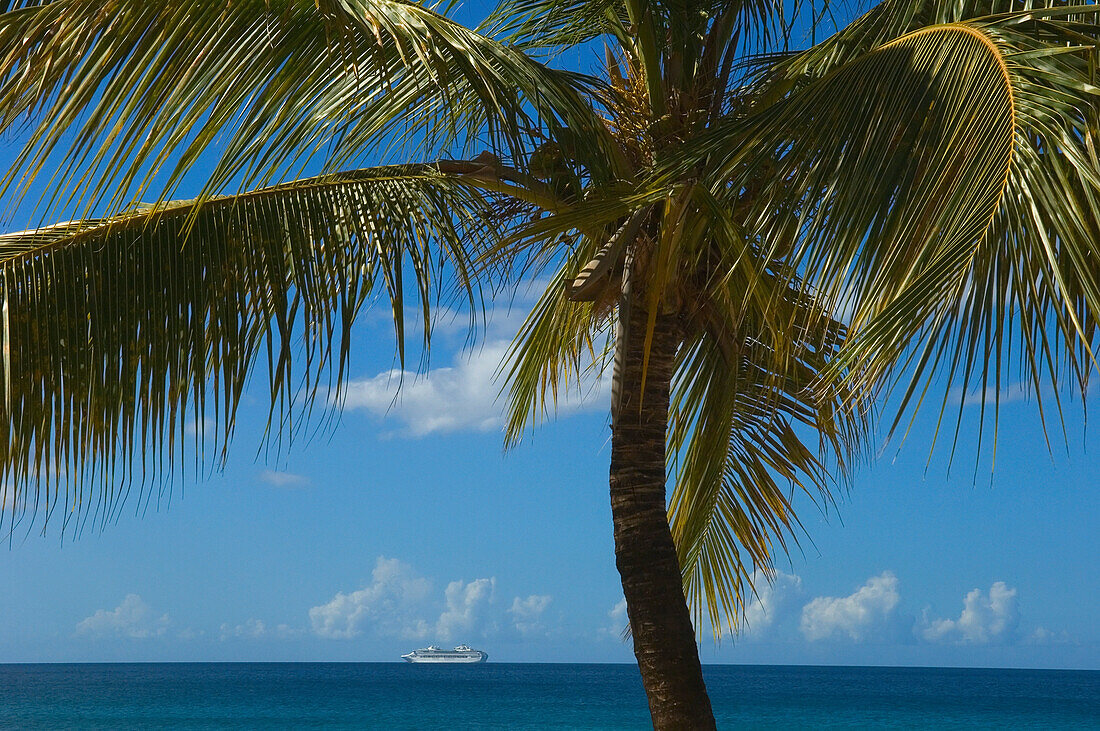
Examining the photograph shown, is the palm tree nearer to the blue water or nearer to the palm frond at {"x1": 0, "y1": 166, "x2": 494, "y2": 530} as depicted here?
the palm frond at {"x1": 0, "y1": 166, "x2": 494, "y2": 530}

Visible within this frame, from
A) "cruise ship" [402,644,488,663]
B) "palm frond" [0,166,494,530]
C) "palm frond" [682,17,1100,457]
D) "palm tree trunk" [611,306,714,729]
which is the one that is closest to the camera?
"palm frond" [682,17,1100,457]

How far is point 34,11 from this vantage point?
2.67m

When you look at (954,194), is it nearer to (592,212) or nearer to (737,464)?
(592,212)

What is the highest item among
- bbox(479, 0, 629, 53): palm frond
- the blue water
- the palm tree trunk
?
bbox(479, 0, 629, 53): palm frond

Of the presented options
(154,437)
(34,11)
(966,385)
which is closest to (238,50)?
(34,11)

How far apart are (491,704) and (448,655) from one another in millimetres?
46213

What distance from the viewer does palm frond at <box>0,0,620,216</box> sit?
268 cm

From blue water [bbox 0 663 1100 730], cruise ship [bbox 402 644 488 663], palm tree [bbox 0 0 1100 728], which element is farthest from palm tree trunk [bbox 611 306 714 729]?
cruise ship [bbox 402 644 488 663]

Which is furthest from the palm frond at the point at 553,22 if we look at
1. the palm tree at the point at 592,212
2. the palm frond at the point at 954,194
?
the palm frond at the point at 954,194

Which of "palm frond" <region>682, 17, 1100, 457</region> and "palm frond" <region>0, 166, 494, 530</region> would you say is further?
"palm frond" <region>0, 166, 494, 530</region>

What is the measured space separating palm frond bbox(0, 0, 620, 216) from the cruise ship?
295 ft

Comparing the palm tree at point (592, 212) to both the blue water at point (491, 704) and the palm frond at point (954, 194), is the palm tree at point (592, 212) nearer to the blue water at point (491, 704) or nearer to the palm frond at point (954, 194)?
the palm frond at point (954, 194)

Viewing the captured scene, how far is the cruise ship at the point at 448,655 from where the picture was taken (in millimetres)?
89625

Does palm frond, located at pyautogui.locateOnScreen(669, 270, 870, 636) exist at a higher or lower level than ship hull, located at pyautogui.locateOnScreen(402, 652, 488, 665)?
higher
